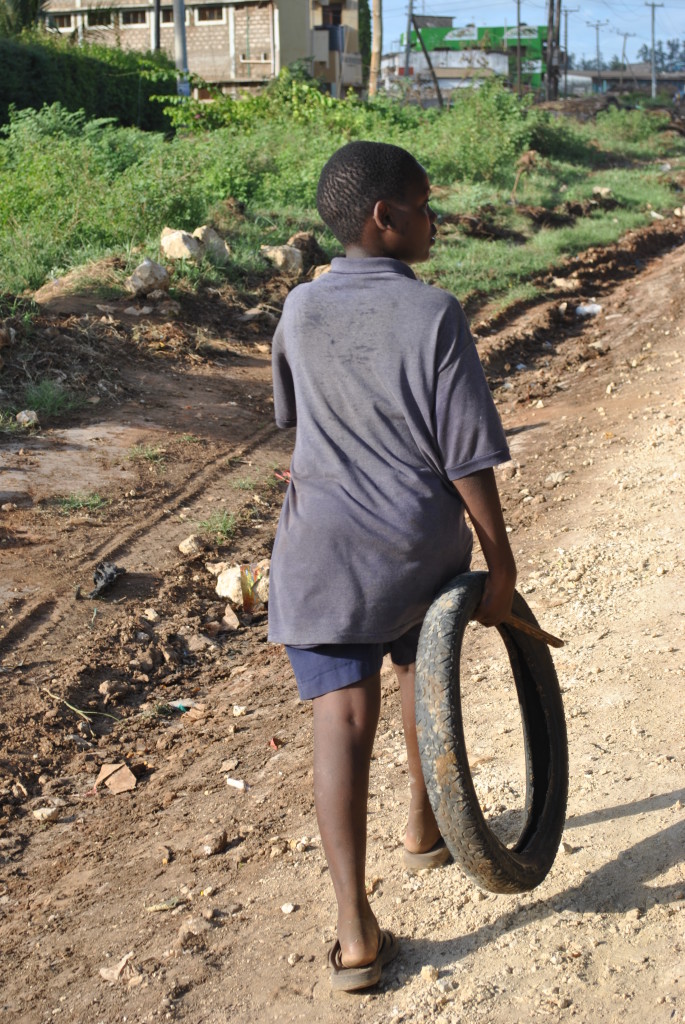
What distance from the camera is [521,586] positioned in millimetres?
4336

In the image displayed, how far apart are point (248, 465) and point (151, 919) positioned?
12.6ft

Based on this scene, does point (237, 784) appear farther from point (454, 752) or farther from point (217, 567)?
point (217, 567)

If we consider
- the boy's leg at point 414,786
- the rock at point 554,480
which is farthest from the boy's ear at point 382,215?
the rock at point 554,480

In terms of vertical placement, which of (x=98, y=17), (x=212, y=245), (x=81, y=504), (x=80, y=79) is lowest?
(x=81, y=504)

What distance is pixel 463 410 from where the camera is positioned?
1.92m

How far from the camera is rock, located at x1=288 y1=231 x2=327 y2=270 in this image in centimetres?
1081

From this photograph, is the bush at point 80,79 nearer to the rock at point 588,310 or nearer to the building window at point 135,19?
the rock at point 588,310

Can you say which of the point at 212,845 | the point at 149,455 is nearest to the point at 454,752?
the point at 212,845

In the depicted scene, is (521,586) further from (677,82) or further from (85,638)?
(677,82)

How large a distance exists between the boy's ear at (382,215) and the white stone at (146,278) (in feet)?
Answer: 22.4

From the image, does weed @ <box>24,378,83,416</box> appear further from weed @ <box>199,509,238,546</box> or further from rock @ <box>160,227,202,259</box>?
rock @ <box>160,227,202,259</box>

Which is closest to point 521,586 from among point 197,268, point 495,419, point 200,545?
point 200,545

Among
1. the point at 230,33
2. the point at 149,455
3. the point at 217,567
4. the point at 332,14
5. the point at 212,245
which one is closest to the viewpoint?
the point at 217,567

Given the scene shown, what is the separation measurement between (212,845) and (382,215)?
72.0 inches
